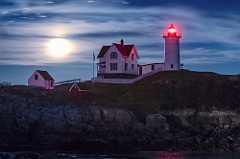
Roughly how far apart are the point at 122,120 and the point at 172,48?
1172 inches

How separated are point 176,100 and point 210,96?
540 cm

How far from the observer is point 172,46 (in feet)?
323

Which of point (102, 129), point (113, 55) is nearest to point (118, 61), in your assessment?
point (113, 55)

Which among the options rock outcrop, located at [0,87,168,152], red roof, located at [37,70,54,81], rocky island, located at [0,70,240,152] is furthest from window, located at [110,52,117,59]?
rock outcrop, located at [0,87,168,152]

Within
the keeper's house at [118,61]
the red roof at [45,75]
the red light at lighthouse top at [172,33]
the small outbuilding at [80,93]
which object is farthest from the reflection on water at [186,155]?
the red roof at [45,75]

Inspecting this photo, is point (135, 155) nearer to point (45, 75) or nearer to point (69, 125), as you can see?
point (69, 125)

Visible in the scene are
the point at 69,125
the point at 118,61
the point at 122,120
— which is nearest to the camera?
the point at 69,125

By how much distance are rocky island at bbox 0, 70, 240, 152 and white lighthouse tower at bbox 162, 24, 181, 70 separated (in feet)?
46.4

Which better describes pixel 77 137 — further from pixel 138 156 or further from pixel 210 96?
pixel 210 96

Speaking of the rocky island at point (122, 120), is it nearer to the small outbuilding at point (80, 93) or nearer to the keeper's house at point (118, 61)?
the small outbuilding at point (80, 93)

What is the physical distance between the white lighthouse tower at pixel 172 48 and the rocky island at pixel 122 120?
46.4 feet

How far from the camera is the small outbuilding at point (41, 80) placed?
316ft

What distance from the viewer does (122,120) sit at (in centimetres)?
7275

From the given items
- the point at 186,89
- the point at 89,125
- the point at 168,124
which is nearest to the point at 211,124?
the point at 168,124
